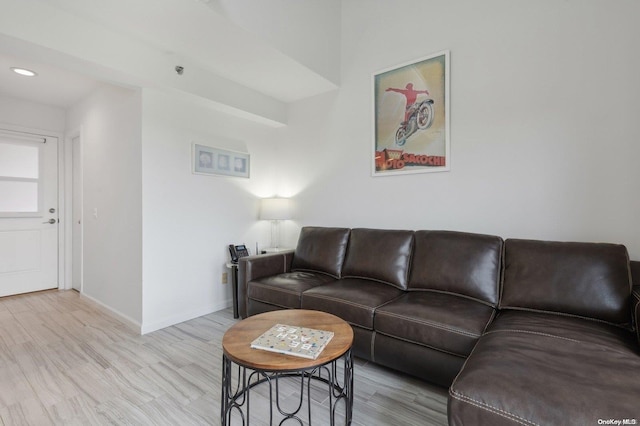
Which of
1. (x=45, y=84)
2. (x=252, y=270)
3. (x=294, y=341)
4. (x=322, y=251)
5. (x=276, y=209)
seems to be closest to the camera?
(x=294, y=341)

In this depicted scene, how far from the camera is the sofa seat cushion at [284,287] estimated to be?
2.24 meters

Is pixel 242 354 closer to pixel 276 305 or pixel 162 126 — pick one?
pixel 276 305

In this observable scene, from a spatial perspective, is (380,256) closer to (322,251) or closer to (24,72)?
(322,251)

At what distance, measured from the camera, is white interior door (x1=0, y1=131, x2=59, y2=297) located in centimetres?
353

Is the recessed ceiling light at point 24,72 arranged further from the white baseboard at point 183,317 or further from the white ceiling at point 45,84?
the white baseboard at point 183,317

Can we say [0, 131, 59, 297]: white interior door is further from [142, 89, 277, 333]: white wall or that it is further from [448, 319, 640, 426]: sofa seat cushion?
[448, 319, 640, 426]: sofa seat cushion

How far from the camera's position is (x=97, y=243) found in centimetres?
320

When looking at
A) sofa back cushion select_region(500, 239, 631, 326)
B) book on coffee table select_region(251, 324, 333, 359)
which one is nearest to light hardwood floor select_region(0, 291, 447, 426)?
book on coffee table select_region(251, 324, 333, 359)

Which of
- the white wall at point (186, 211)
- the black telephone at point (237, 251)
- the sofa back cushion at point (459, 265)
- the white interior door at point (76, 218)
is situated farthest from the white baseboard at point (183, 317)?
the sofa back cushion at point (459, 265)

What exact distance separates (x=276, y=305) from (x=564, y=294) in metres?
1.84

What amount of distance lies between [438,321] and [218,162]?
2.47 meters

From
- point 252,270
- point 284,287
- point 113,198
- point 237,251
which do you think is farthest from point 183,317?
point 113,198

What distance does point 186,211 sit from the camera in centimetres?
283

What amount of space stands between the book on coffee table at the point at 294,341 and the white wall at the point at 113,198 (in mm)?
1739
